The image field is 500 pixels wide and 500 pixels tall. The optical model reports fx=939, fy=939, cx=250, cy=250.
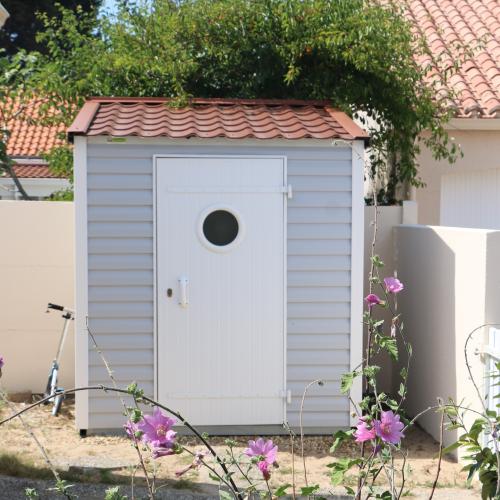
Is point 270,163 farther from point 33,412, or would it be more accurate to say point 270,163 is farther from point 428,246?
point 33,412

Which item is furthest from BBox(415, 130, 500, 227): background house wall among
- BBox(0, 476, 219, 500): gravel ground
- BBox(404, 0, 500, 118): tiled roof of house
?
BBox(0, 476, 219, 500): gravel ground

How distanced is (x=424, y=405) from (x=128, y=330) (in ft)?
8.19

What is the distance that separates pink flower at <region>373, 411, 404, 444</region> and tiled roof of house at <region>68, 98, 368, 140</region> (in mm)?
4332

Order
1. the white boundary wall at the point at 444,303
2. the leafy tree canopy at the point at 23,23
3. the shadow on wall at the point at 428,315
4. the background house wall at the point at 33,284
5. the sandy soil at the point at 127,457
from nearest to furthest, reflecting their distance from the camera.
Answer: the sandy soil at the point at 127,457 < the white boundary wall at the point at 444,303 < the shadow on wall at the point at 428,315 < the background house wall at the point at 33,284 < the leafy tree canopy at the point at 23,23

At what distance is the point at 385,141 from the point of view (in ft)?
31.4

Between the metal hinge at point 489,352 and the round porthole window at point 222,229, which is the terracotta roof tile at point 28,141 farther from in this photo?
the metal hinge at point 489,352

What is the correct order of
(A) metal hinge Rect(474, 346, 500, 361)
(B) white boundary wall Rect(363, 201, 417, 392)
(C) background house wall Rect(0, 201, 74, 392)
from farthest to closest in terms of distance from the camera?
(C) background house wall Rect(0, 201, 74, 392) < (B) white boundary wall Rect(363, 201, 417, 392) < (A) metal hinge Rect(474, 346, 500, 361)

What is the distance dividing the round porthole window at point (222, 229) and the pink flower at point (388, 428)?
4.19m

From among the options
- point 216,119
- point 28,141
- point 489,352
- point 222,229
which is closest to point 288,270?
point 222,229

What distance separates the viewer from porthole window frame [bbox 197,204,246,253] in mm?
7227

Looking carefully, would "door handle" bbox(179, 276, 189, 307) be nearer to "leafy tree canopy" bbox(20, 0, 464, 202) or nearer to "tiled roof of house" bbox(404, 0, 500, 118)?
"leafy tree canopy" bbox(20, 0, 464, 202)

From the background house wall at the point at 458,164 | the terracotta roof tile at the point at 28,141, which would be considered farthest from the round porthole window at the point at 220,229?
the terracotta roof tile at the point at 28,141

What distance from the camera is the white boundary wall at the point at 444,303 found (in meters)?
6.47

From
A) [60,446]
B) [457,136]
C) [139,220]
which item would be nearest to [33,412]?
[60,446]
